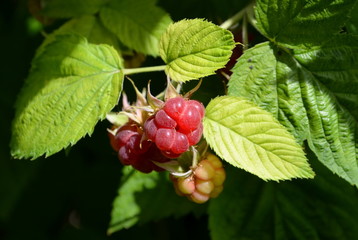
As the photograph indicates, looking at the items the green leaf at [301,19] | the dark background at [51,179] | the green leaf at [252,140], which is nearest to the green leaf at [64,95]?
the green leaf at [252,140]

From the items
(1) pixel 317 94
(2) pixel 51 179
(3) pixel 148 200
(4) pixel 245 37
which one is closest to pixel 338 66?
(1) pixel 317 94

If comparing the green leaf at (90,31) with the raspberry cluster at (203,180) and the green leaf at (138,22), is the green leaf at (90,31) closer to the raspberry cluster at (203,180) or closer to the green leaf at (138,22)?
the green leaf at (138,22)

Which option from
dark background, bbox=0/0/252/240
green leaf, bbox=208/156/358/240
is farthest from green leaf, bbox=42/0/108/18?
green leaf, bbox=208/156/358/240

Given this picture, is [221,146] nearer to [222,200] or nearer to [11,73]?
[222,200]

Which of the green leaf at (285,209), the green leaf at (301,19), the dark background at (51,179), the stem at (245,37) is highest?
the green leaf at (301,19)

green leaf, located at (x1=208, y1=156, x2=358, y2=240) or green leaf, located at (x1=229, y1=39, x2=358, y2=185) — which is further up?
green leaf, located at (x1=229, y1=39, x2=358, y2=185)

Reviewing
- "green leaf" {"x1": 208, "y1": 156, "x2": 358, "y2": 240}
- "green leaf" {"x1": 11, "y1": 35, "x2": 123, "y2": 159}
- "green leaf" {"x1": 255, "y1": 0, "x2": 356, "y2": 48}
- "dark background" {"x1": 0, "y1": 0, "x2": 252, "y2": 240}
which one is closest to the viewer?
"green leaf" {"x1": 255, "y1": 0, "x2": 356, "y2": 48}

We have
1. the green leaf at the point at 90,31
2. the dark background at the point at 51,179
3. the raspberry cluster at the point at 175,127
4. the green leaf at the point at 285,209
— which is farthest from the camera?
the dark background at the point at 51,179

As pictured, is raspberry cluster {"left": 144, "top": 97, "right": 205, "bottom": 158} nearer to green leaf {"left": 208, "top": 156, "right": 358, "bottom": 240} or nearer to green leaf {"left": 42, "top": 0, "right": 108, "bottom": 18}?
green leaf {"left": 208, "top": 156, "right": 358, "bottom": 240}
